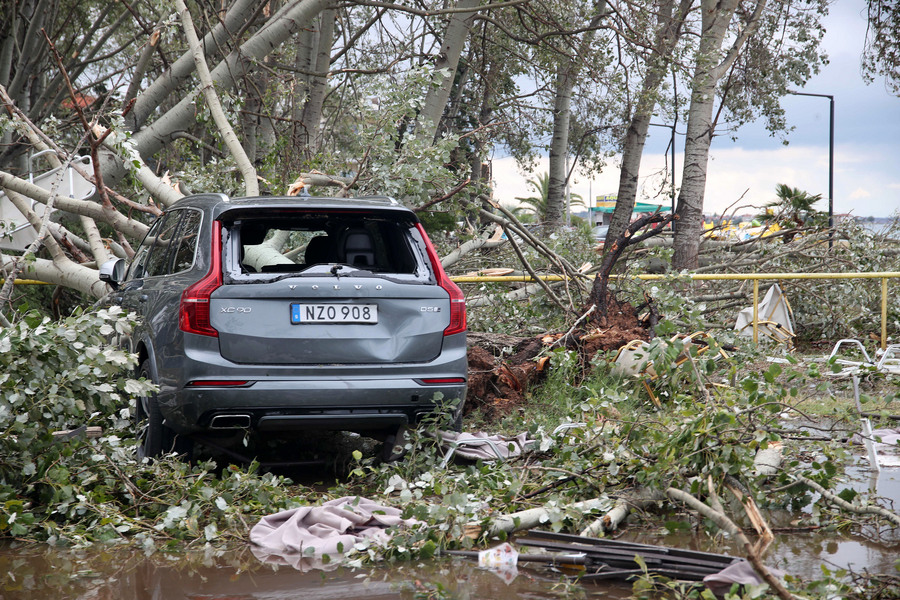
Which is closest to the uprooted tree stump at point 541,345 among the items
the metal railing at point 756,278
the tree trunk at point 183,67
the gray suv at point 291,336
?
the metal railing at point 756,278

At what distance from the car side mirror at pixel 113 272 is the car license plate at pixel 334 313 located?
2.17 m

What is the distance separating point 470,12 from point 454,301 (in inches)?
294

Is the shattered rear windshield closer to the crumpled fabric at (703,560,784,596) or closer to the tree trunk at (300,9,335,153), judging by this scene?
the crumpled fabric at (703,560,784,596)

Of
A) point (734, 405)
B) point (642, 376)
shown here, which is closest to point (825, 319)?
point (642, 376)

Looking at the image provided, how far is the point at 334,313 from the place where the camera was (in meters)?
5.12

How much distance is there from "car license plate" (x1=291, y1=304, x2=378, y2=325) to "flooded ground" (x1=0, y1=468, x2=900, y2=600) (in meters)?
1.41

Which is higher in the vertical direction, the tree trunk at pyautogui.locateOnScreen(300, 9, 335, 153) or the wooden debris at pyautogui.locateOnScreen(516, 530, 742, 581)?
the tree trunk at pyautogui.locateOnScreen(300, 9, 335, 153)

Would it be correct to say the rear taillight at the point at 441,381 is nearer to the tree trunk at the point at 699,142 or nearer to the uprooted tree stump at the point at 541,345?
the uprooted tree stump at the point at 541,345

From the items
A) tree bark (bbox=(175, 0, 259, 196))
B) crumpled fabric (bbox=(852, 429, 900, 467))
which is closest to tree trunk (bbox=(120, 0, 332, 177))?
tree bark (bbox=(175, 0, 259, 196))

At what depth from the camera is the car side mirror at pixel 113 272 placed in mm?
6488

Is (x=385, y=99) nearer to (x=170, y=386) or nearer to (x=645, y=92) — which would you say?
(x=645, y=92)

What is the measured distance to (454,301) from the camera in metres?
5.43

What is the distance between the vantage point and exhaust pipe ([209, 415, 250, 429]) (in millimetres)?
4914

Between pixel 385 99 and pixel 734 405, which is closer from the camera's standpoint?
pixel 734 405
